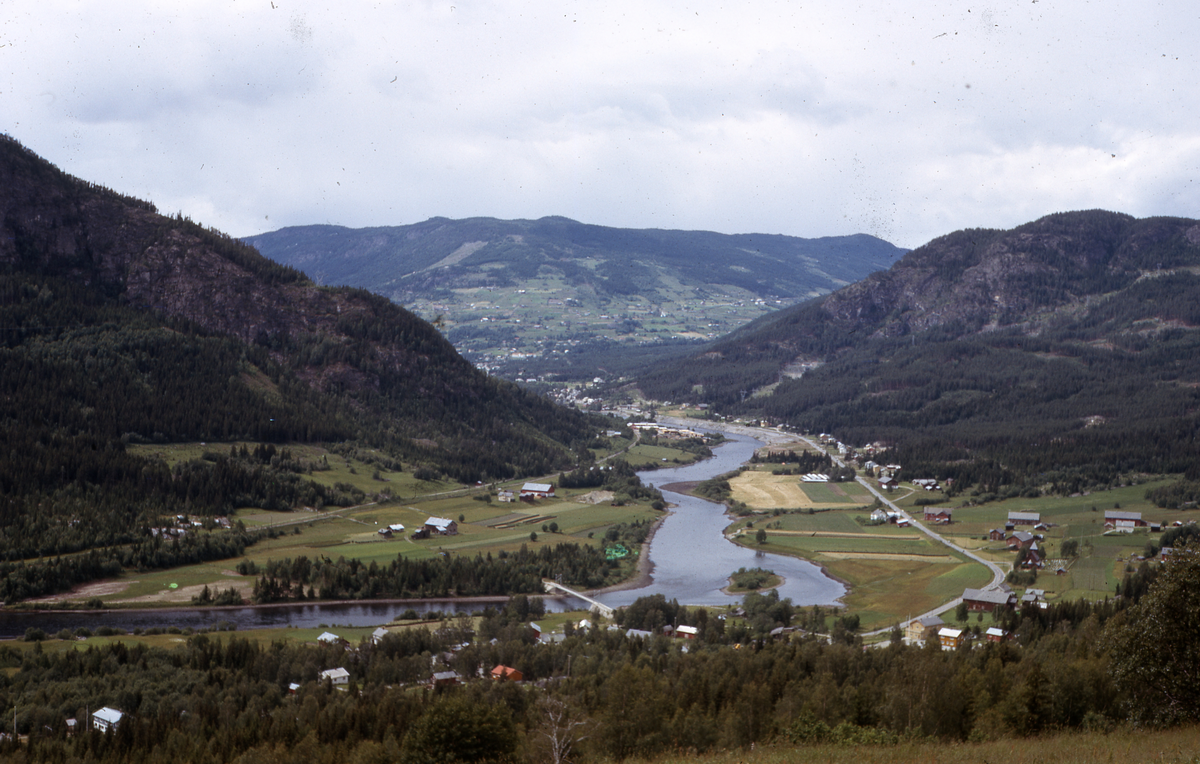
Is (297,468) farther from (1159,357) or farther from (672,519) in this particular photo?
(1159,357)

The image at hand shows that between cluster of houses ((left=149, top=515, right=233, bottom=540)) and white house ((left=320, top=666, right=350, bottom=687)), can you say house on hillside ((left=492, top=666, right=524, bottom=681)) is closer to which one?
white house ((left=320, top=666, right=350, bottom=687))

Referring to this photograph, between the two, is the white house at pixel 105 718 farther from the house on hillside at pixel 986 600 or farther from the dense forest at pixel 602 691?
the house on hillside at pixel 986 600

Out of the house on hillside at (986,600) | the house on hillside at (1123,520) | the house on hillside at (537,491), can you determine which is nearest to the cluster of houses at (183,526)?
the house on hillside at (537,491)

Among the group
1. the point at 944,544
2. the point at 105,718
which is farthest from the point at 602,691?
the point at 944,544

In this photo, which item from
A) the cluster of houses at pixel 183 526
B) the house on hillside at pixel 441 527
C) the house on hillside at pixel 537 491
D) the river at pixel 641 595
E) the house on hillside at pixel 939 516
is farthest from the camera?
the house on hillside at pixel 537 491

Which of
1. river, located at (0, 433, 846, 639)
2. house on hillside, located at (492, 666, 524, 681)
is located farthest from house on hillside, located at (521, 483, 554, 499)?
house on hillside, located at (492, 666, 524, 681)

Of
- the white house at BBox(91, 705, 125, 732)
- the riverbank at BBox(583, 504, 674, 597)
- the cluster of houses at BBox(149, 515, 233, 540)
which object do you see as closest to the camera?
the white house at BBox(91, 705, 125, 732)

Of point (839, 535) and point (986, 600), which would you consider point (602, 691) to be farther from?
point (839, 535)
